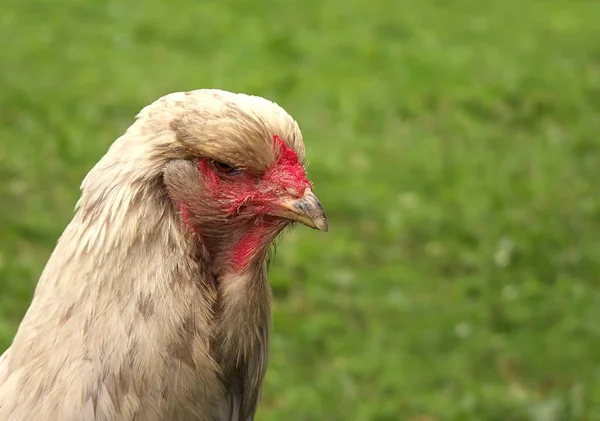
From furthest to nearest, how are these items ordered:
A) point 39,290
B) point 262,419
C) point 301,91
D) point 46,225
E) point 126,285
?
1. point 301,91
2. point 46,225
3. point 262,419
4. point 39,290
5. point 126,285

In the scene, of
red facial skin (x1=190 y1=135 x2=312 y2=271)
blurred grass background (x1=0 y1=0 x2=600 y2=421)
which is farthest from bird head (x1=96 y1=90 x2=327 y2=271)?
blurred grass background (x1=0 y1=0 x2=600 y2=421)

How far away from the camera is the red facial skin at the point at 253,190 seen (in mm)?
2418

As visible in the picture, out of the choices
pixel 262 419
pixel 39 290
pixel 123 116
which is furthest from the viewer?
pixel 123 116

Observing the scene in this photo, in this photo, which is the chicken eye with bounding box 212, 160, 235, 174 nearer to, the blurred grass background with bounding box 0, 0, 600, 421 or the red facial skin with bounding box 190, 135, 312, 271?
the red facial skin with bounding box 190, 135, 312, 271

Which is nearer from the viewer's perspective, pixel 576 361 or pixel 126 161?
pixel 126 161

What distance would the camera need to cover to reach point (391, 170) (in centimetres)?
740

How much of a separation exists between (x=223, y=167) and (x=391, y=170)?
5.07 m

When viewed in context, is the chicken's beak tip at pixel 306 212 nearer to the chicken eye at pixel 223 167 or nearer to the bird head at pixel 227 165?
the bird head at pixel 227 165

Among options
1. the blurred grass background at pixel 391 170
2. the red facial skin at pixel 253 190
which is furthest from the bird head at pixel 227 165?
the blurred grass background at pixel 391 170

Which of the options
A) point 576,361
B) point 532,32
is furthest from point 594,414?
point 532,32

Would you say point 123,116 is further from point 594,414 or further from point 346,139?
point 594,414

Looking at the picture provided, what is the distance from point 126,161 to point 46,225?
12.9 ft

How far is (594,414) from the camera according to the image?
5219mm

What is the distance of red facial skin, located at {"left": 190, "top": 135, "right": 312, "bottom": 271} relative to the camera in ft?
7.93
